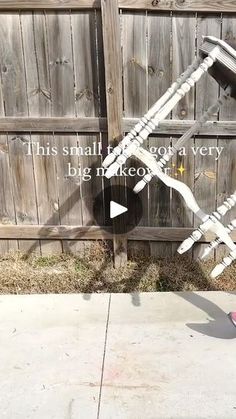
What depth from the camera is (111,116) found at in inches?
140

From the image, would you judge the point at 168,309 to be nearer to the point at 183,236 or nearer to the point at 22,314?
the point at 183,236

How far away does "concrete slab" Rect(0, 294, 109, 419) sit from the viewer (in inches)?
99.1

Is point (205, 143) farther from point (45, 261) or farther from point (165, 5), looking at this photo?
point (45, 261)

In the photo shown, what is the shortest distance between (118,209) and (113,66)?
3.35 feet

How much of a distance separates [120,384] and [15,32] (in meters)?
2.46

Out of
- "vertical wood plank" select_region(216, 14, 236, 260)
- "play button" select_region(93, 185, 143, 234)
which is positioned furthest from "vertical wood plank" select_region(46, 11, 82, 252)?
"vertical wood plank" select_region(216, 14, 236, 260)

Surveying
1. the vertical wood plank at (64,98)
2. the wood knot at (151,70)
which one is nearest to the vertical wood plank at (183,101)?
the wood knot at (151,70)

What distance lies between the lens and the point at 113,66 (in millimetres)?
3449

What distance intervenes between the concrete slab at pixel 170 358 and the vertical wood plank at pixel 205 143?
70 centimetres

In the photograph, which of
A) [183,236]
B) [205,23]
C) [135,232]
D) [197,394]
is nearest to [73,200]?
[135,232]

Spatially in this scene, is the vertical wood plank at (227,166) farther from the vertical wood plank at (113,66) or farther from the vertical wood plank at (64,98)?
the vertical wood plank at (64,98)

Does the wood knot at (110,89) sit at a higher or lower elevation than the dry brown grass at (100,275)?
higher

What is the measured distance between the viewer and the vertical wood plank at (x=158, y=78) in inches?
136

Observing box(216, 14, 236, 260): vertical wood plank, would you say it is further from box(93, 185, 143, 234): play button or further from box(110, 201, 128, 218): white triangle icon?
box(110, 201, 128, 218): white triangle icon
